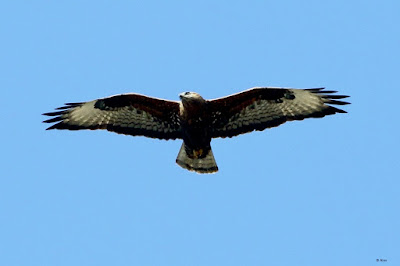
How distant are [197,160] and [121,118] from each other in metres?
1.61

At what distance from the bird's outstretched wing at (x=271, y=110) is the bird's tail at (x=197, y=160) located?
1.43ft

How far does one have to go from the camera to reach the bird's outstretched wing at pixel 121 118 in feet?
46.2

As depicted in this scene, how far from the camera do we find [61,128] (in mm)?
14195

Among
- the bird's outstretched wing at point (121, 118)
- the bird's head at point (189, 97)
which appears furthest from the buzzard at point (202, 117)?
the bird's head at point (189, 97)

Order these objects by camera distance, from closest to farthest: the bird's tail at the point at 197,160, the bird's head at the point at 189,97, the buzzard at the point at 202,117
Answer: the bird's head at the point at 189,97 < the buzzard at the point at 202,117 < the bird's tail at the point at 197,160

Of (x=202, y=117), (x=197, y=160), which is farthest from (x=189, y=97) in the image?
(x=197, y=160)

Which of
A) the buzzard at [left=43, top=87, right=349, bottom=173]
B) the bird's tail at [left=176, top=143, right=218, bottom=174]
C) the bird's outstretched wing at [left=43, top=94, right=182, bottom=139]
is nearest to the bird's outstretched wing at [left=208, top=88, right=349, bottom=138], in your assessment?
the buzzard at [left=43, top=87, right=349, bottom=173]

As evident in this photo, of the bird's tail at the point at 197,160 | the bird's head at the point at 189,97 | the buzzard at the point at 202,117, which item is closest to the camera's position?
the bird's head at the point at 189,97

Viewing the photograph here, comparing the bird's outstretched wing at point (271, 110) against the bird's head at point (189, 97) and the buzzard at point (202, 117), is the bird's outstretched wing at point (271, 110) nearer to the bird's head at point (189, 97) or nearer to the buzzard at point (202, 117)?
the buzzard at point (202, 117)

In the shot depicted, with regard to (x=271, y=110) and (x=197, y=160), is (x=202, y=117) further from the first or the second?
(x=271, y=110)

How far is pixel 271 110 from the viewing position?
14.0m

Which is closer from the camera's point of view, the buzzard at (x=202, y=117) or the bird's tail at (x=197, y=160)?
the buzzard at (x=202, y=117)

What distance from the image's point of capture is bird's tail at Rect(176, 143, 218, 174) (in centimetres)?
1420

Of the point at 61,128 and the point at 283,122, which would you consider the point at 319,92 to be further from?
the point at 61,128
